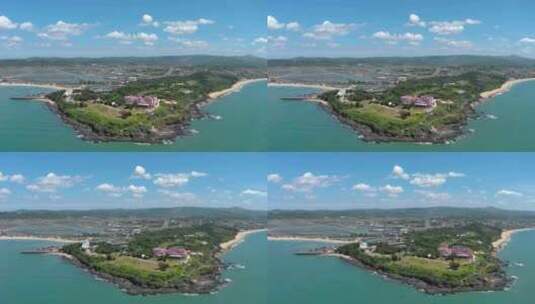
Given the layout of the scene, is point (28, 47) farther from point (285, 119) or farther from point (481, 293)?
point (481, 293)

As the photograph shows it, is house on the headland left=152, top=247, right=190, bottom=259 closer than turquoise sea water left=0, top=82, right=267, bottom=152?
No

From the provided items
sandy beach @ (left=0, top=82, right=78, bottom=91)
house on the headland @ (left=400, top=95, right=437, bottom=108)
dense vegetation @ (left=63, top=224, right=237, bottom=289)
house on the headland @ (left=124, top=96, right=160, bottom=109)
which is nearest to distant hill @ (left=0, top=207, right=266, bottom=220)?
dense vegetation @ (left=63, top=224, right=237, bottom=289)

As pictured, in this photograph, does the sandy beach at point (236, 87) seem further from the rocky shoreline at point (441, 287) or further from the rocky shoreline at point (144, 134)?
the rocky shoreline at point (441, 287)

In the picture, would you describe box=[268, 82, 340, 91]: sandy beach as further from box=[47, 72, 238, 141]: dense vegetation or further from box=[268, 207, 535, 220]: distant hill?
box=[268, 207, 535, 220]: distant hill

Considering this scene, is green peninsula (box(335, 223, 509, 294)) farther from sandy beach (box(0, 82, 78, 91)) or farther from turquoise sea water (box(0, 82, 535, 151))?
sandy beach (box(0, 82, 78, 91))

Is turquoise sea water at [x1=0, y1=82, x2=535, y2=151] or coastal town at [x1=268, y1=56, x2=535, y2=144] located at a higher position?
coastal town at [x1=268, y1=56, x2=535, y2=144]

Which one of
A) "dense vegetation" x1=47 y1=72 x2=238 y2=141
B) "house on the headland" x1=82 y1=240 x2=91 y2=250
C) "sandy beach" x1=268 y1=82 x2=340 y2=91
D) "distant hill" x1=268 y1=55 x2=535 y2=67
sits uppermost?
"distant hill" x1=268 y1=55 x2=535 y2=67
